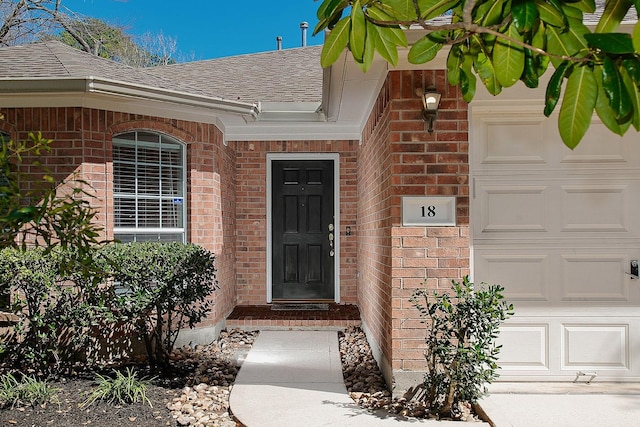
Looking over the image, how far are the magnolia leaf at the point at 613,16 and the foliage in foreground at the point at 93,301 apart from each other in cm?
381

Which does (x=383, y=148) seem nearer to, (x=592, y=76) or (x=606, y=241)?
(x=606, y=241)

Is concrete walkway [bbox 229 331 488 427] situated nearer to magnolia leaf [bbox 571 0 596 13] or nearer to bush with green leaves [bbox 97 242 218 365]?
bush with green leaves [bbox 97 242 218 365]

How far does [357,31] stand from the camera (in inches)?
46.1

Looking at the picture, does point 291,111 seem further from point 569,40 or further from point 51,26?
point 51,26

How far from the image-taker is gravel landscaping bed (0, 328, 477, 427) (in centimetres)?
338

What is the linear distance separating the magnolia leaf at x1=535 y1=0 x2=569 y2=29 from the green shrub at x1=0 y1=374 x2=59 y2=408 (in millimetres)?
3981

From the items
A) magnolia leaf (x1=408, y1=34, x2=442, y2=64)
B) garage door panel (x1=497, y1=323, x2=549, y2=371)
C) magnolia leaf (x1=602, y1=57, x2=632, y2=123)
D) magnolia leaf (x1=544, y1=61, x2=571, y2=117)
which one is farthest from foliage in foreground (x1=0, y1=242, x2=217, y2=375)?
magnolia leaf (x1=602, y1=57, x2=632, y2=123)

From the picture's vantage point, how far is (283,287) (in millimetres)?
6992

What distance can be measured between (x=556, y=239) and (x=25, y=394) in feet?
13.8

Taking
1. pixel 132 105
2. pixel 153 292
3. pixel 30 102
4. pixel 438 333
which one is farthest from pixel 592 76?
pixel 30 102

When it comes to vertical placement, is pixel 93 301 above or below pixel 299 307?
above

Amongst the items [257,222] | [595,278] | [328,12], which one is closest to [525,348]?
[595,278]

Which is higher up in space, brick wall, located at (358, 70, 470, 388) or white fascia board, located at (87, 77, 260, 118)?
white fascia board, located at (87, 77, 260, 118)

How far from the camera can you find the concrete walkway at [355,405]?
3.20 m
